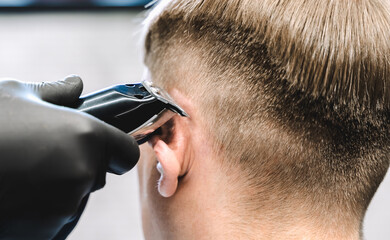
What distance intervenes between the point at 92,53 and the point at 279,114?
1902mm

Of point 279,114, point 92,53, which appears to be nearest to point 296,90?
point 279,114

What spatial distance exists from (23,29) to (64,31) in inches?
8.7

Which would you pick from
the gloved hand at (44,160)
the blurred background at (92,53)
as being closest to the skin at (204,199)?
the gloved hand at (44,160)

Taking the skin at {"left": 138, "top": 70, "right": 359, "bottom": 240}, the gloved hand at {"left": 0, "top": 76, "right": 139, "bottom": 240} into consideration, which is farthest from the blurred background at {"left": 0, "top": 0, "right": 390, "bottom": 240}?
the gloved hand at {"left": 0, "top": 76, "right": 139, "bottom": 240}

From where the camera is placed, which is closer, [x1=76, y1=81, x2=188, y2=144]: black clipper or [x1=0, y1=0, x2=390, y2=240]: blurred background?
[x1=76, y1=81, x2=188, y2=144]: black clipper

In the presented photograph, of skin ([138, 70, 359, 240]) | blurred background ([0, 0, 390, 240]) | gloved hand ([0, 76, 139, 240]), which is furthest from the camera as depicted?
blurred background ([0, 0, 390, 240])

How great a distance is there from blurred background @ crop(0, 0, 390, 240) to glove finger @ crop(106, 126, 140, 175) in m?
1.56

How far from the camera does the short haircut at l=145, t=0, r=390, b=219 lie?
0.68m

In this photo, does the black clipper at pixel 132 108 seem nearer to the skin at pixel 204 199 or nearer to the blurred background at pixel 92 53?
the skin at pixel 204 199

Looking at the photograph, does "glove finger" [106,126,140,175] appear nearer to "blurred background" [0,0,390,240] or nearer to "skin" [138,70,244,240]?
"skin" [138,70,244,240]

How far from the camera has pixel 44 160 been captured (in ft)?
1.99

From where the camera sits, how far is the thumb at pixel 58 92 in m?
0.69

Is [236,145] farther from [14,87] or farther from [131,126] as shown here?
[14,87]

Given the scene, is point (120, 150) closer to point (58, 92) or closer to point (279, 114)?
point (58, 92)
